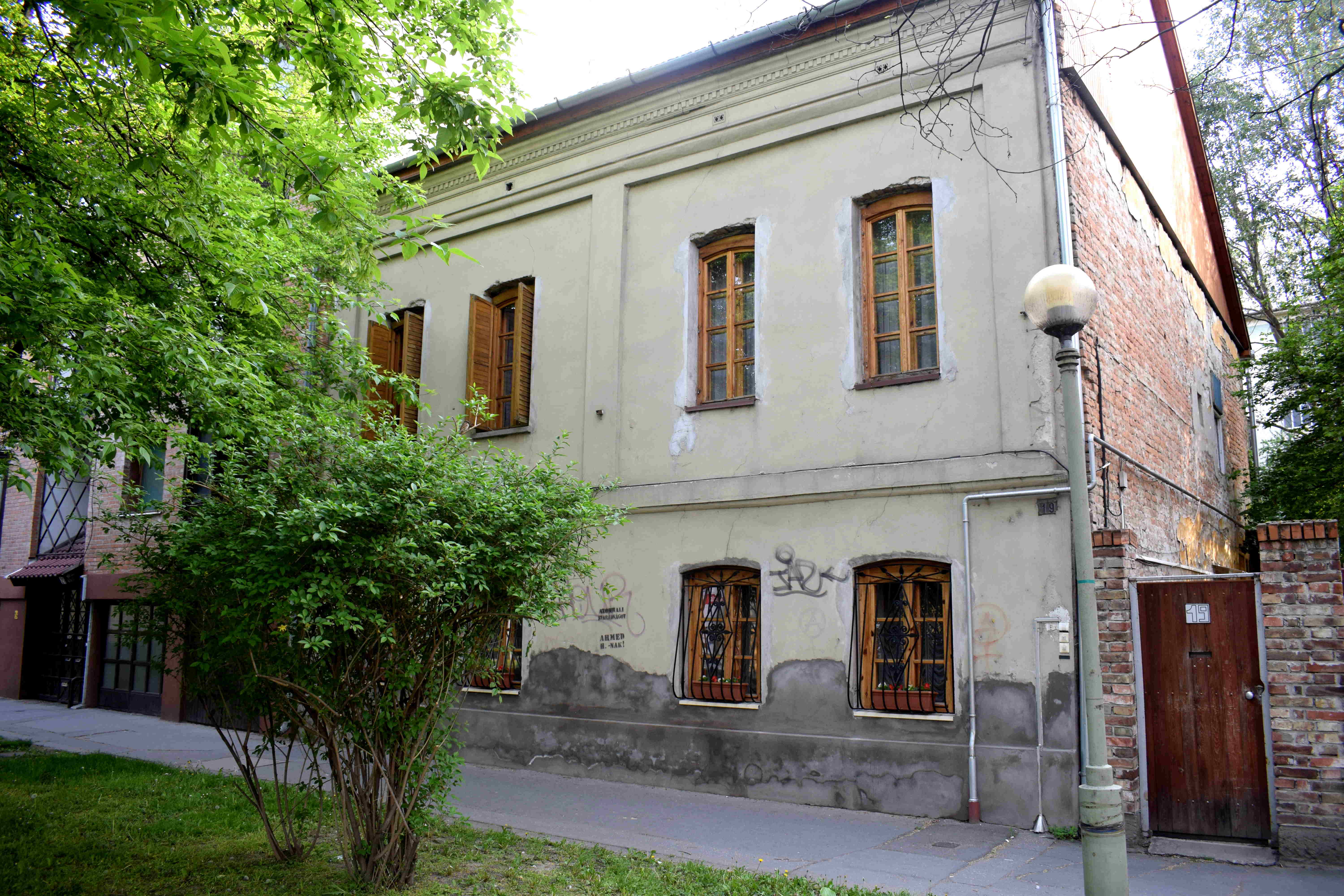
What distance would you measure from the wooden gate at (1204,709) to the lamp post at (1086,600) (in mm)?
3037

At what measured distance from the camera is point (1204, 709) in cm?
750

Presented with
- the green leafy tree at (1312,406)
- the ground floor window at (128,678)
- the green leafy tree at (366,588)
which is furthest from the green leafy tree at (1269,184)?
the ground floor window at (128,678)

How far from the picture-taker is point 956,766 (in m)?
8.39

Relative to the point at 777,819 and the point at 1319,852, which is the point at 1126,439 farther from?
the point at 777,819

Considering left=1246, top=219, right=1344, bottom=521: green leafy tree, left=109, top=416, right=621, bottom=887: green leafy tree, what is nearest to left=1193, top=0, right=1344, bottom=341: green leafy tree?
left=1246, top=219, right=1344, bottom=521: green leafy tree

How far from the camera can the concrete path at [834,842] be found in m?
6.45

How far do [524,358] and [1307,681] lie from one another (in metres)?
9.10

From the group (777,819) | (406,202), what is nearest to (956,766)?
(777,819)

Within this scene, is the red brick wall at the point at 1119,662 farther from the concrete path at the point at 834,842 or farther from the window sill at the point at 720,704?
the window sill at the point at 720,704

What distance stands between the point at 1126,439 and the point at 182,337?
354 inches

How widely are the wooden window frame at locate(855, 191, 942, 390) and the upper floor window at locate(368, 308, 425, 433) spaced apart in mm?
6439

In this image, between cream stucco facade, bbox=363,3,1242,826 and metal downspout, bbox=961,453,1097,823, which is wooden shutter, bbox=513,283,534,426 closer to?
cream stucco facade, bbox=363,3,1242,826

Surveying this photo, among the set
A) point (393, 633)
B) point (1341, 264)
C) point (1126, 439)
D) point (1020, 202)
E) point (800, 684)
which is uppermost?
point (1341, 264)

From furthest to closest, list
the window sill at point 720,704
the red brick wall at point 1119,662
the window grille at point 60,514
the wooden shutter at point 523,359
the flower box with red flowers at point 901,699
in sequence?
the window grille at point 60,514 < the wooden shutter at point 523,359 < the window sill at point 720,704 < the flower box with red flowers at point 901,699 < the red brick wall at point 1119,662
